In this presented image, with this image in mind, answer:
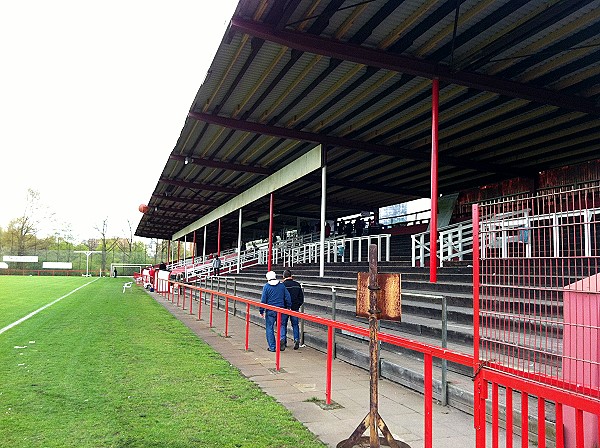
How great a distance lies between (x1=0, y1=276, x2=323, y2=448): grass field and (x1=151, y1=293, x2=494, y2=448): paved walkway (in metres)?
0.24

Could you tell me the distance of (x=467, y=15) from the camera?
8.30 meters

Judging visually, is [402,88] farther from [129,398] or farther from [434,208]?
[129,398]

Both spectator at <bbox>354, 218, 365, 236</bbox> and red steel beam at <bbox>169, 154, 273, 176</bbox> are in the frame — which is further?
spectator at <bbox>354, 218, 365, 236</bbox>

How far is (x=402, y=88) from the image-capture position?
11.6 m

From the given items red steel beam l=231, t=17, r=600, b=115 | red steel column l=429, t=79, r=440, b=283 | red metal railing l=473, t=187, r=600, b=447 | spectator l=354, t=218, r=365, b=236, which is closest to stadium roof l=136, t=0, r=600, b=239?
red steel beam l=231, t=17, r=600, b=115

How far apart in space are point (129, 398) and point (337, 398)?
2.36 meters

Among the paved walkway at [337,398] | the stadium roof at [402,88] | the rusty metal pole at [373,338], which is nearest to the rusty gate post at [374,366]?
the rusty metal pole at [373,338]

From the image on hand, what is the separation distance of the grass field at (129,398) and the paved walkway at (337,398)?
0.24 meters

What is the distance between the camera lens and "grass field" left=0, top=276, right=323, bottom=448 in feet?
14.4

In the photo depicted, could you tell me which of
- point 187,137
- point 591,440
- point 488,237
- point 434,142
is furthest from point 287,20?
point 187,137

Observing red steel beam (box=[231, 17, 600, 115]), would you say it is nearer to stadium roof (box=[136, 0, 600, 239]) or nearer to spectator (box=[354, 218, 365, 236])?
stadium roof (box=[136, 0, 600, 239])

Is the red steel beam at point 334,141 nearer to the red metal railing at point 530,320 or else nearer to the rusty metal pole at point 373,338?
the rusty metal pole at point 373,338

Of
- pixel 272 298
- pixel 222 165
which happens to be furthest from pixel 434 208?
pixel 222 165

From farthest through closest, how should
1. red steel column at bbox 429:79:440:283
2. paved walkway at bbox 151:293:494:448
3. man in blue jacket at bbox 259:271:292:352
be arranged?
red steel column at bbox 429:79:440:283 → man in blue jacket at bbox 259:271:292:352 → paved walkway at bbox 151:293:494:448
